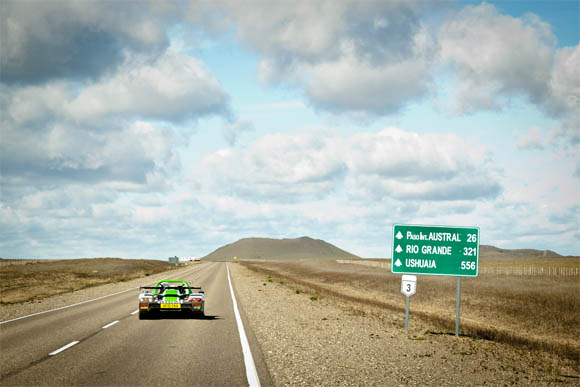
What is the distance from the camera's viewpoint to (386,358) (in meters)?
11.2

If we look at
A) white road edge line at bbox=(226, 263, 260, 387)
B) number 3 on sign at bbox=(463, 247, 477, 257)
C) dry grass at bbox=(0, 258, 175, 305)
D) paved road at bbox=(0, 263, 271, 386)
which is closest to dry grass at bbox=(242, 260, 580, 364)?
number 3 on sign at bbox=(463, 247, 477, 257)

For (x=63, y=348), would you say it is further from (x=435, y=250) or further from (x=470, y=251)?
(x=470, y=251)

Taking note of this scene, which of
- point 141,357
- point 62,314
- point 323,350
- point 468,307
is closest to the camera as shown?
point 141,357

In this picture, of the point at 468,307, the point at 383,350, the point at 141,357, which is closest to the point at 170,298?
the point at 141,357

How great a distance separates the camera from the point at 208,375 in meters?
8.76

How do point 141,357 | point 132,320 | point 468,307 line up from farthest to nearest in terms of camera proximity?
1. point 468,307
2. point 132,320
3. point 141,357

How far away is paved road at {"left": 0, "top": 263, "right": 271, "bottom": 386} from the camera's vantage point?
8484mm

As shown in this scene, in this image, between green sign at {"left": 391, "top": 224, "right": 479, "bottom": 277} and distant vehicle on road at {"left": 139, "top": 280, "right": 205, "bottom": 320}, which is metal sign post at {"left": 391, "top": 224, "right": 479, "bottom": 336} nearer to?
green sign at {"left": 391, "top": 224, "right": 479, "bottom": 277}

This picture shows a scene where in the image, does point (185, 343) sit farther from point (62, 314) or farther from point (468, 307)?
point (468, 307)

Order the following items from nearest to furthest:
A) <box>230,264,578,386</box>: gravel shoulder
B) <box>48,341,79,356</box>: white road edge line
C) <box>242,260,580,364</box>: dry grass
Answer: <box>230,264,578,386</box>: gravel shoulder → <box>48,341,79,356</box>: white road edge line → <box>242,260,580,364</box>: dry grass

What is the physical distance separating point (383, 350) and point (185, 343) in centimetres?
493

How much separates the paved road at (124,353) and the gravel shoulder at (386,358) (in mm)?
680

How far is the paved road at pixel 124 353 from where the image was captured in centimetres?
848

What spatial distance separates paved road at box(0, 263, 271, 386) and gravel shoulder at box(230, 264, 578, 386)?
680 millimetres
